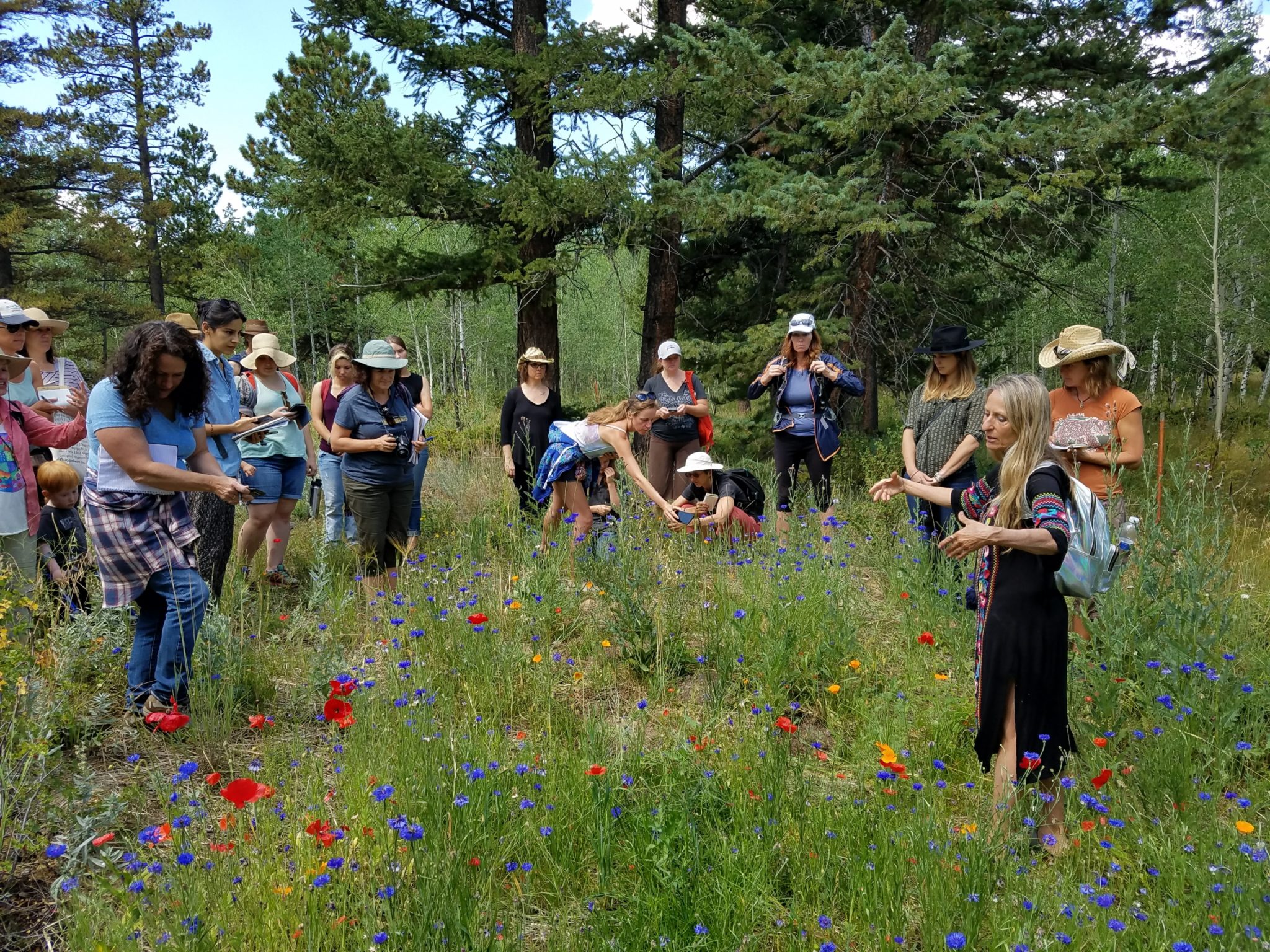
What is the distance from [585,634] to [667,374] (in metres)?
2.99

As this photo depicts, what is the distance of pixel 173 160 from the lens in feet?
80.9

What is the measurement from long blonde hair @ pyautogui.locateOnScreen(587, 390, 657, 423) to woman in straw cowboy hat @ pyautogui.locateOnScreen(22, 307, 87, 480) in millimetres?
3122

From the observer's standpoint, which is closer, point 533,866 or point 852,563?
point 533,866

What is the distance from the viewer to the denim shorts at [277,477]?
5.31 meters

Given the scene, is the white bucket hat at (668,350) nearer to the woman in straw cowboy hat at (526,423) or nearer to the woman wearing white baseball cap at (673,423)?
the woman wearing white baseball cap at (673,423)

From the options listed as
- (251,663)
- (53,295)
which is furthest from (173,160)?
(251,663)

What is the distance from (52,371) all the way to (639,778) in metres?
4.84

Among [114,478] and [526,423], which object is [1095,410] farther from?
[114,478]

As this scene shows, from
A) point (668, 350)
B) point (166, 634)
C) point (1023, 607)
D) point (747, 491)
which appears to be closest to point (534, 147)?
point (668, 350)

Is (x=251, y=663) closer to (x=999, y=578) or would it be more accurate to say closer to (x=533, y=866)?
(x=533, y=866)

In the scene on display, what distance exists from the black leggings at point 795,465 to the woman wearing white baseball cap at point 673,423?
0.66 meters

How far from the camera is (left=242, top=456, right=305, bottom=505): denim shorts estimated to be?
5.31 m

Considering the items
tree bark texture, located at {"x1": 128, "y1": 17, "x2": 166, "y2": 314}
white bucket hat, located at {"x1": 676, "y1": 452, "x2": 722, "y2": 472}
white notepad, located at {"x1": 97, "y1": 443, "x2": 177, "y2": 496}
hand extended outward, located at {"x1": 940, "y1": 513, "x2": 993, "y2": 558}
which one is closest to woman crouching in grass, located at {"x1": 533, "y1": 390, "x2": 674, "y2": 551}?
white bucket hat, located at {"x1": 676, "y1": 452, "x2": 722, "y2": 472}

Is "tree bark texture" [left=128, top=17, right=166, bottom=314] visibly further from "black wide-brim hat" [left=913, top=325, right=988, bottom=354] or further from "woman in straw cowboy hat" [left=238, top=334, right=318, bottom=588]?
"black wide-brim hat" [left=913, top=325, right=988, bottom=354]
